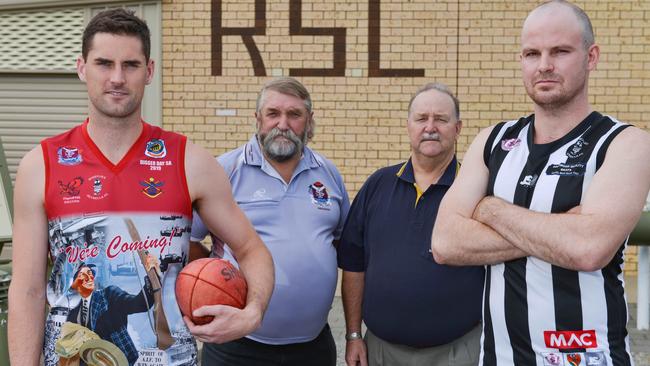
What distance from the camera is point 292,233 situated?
431 centimetres

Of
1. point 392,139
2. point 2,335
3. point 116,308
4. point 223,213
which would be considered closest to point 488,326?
point 223,213

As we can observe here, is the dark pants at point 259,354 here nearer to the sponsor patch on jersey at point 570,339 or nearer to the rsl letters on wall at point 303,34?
the sponsor patch on jersey at point 570,339

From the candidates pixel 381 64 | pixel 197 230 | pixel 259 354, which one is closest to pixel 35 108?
pixel 381 64

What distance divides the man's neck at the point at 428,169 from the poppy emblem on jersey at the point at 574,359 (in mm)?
1482

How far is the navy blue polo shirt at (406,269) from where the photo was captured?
396 cm

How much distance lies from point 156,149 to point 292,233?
141 centimetres

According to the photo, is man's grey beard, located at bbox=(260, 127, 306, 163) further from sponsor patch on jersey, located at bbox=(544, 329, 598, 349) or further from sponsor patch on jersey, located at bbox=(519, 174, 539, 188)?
sponsor patch on jersey, located at bbox=(544, 329, 598, 349)

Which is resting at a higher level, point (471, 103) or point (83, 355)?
point (471, 103)

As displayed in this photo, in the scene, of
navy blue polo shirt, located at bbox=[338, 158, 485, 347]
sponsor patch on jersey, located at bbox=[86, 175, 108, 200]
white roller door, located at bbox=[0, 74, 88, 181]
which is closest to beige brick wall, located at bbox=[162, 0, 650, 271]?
white roller door, located at bbox=[0, 74, 88, 181]

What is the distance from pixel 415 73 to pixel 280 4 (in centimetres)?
189

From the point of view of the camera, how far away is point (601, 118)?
304 centimetres

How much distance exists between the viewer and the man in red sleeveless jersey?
2.88 metres

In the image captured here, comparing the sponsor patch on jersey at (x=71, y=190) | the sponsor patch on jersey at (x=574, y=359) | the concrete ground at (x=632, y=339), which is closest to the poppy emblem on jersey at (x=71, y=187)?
the sponsor patch on jersey at (x=71, y=190)

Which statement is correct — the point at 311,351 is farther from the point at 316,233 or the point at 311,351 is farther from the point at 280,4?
the point at 280,4
